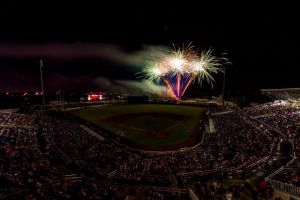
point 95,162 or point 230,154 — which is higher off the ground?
point 230,154

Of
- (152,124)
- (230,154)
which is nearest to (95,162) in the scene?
(230,154)

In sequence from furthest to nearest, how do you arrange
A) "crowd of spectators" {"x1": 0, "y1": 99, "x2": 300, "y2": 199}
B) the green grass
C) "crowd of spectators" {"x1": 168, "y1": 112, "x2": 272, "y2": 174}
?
the green grass → "crowd of spectators" {"x1": 168, "y1": 112, "x2": 272, "y2": 174} → "crowd of spectators" {"x1": 0, "y1": 99, "x2": 300, "y2": 199}

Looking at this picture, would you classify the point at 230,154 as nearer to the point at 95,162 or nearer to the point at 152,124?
the point at 95,162

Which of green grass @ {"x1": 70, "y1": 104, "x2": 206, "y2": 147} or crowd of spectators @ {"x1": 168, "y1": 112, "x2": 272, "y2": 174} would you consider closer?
crowd of spectators @ {"x1": 168, "y1": 112, "x2": 272, "y2": 174}

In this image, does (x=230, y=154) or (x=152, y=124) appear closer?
(x=230, y=154)

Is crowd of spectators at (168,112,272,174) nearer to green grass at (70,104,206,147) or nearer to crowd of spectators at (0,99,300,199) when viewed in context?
crowd of spectators at (0,99,300,199)

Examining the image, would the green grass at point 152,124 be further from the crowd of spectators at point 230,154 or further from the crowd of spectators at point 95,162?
the crowd of spectators at point 230,154

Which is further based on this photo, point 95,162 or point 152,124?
point 152,124

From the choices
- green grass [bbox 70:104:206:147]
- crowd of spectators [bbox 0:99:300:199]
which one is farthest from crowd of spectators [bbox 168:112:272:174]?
green grass [bbox 70:104:206:147]

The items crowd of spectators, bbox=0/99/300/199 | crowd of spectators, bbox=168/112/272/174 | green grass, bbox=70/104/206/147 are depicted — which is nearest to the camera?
crowd of spectators, bbox=0/99/300/199

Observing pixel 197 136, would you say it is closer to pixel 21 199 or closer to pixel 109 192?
pixel 109 192

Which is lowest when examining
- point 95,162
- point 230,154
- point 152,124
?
point 95,162
